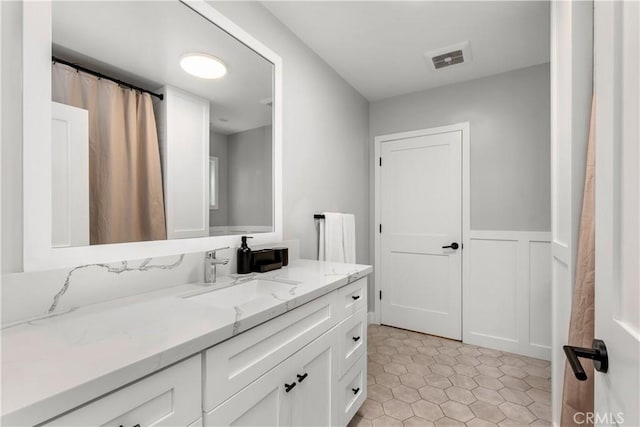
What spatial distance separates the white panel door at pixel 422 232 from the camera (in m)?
2.91

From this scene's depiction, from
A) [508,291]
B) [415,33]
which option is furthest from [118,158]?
[508,291]

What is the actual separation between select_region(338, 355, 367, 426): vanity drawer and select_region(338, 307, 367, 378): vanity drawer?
1.9 inches

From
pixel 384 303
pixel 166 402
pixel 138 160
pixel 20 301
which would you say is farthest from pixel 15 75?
pixel 384 303

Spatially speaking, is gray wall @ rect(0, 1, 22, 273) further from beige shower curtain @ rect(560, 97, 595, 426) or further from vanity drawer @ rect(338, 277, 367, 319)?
beige shower curtain @ rect(560, 97, 595, 426)

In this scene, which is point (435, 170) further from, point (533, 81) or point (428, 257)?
point (533, 81)

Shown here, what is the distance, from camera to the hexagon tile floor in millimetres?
1778

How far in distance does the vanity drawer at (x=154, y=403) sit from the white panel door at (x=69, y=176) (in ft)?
2.13

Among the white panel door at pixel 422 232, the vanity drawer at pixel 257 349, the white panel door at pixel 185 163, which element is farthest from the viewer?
the white panel door at pixel 422 232

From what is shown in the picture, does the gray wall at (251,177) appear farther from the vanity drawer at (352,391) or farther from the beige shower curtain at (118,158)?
the vanity drawer at (352,391)

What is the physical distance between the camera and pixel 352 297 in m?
1.63

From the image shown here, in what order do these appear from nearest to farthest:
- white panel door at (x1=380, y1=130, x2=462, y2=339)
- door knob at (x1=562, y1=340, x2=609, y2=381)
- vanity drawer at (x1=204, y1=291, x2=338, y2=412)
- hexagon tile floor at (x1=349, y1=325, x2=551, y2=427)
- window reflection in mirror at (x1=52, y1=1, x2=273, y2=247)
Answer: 1. door knob at (x1=562, y1=340, x2=609, y2=381)
2. vanity drawer at (x1=204, y1=291, x2=338, y2=412)
3. window reflection in mirror at (x1=52, y1=1, x2=273, y2=247)
4. hexagon tile floor at (x1=349, y1=325, x2=551, y2=427)
5. white panel door at (x1=380, y1=130, x2=462, y2=339)

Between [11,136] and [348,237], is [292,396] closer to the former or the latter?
[11,136]

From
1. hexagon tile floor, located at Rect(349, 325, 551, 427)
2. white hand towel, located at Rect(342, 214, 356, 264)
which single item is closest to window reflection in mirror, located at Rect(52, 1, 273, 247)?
white hand towel, located at Rect(342, 214, 356, 264)

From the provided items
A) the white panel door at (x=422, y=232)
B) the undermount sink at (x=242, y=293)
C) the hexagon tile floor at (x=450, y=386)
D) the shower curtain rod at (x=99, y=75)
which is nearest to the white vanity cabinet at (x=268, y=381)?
the undermount sink at (x=242, y=293)
